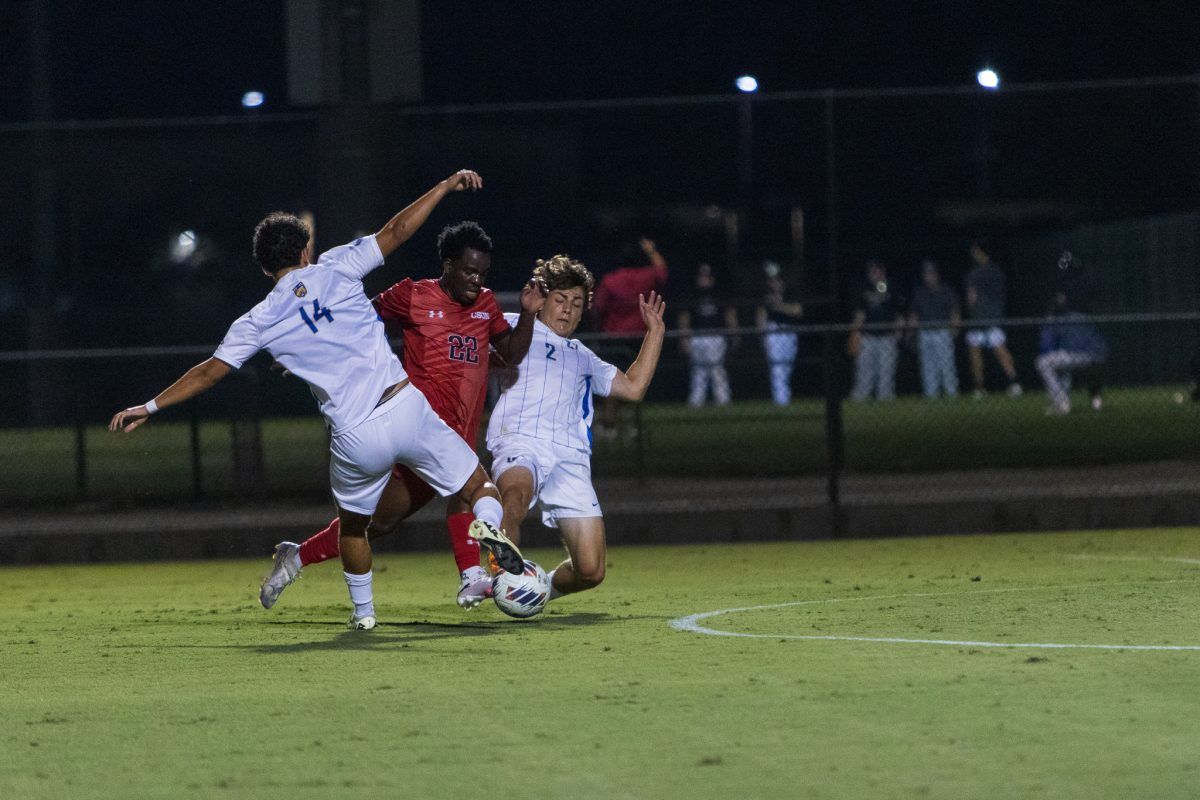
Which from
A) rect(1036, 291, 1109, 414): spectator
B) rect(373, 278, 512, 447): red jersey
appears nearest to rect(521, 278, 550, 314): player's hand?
rect(373, 278, 512, 447): red jersey

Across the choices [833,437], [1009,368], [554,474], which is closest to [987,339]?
[1009,368]

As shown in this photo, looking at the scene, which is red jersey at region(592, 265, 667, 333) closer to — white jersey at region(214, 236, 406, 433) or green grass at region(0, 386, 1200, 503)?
green grass at region(0, 386, 1200, 503)

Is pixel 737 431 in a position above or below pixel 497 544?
above

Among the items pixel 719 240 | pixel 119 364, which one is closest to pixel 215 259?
pixel 119 364

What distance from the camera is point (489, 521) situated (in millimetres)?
8422

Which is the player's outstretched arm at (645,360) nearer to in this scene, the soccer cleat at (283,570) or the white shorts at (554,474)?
the white shorts at (554,474)

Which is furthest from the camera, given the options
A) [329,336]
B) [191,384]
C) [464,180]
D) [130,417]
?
[464,180]

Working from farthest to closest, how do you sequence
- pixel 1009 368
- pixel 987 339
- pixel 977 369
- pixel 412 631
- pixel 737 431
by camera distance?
pixel 987 339 → pixel 1009 368 → pixel 977 369 → pixel 737 431 → pixel 412 631

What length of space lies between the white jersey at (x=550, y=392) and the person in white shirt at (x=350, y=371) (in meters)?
0.67

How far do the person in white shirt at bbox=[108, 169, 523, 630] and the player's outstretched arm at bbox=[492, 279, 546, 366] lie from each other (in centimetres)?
74

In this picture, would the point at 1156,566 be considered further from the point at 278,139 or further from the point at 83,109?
the point at 83,109

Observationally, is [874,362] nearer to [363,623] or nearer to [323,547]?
[323,547]

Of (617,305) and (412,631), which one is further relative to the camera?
(617,305)

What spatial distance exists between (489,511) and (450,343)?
1.07 m
